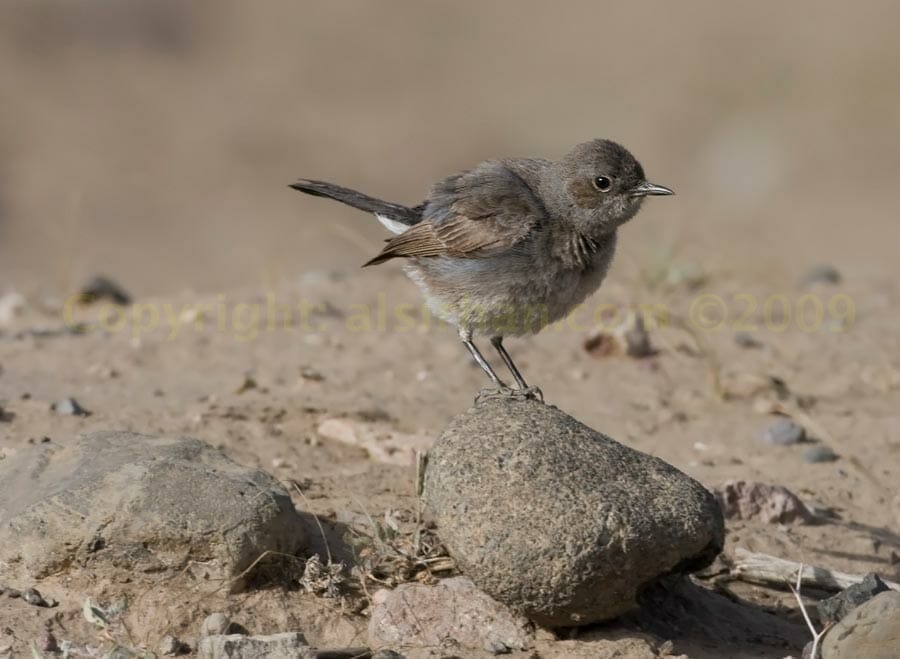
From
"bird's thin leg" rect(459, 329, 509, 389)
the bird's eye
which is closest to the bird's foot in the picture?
"bird's thin leg" rect(459, 329, 509, 389)

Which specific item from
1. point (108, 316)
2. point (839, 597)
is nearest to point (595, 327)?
point (108, 316)

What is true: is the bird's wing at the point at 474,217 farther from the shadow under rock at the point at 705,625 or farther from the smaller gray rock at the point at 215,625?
the smaller gray rock at the point at 215,625

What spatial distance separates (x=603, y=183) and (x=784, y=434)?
6.84 feet

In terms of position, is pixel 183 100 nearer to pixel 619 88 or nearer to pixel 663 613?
pixel 619 88

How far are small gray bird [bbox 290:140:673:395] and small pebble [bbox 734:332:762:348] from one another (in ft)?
9.39

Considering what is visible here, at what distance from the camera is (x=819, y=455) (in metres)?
7.56

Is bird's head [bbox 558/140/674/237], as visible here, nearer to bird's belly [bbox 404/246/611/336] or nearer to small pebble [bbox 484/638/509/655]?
bird's belly [bbox 404/246/611/336]

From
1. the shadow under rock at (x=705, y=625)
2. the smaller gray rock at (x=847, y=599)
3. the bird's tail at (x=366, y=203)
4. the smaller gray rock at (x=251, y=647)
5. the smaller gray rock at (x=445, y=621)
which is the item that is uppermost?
the bird's tail at (x=366, y=203)

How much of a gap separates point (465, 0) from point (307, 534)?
20287 millimetres

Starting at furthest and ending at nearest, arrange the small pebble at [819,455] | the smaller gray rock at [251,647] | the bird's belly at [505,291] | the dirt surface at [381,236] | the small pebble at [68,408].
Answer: the small pebble at [819,455] → the small pebble at [68,408] → the dirt surface at [381,236] → the bird's belly at [505,291] → the smaller gray rock at [251,647]

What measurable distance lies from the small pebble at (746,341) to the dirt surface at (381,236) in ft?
0.13

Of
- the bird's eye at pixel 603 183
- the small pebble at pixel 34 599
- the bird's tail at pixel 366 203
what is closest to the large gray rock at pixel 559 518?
the small pebble at pixel 34 599

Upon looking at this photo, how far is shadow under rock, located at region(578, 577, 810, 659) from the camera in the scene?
17.7 feet

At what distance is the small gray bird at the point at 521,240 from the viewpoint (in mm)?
6582
